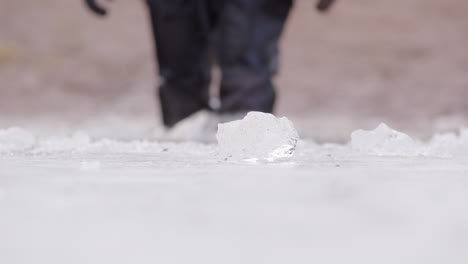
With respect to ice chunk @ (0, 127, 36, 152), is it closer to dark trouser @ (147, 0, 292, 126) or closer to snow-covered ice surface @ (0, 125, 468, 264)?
snow-covered ice surface @ (0, 125, 468, 264)

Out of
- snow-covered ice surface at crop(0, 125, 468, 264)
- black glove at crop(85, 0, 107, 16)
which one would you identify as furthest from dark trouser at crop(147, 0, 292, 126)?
snow-covered ice surface at crop(0, 125, 468, 264)

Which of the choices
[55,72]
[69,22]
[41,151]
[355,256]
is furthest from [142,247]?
[69,22]

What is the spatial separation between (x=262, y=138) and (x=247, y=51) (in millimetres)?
837

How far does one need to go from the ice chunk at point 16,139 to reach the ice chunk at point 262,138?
15.0 inches

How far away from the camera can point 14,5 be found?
4684 millimetres

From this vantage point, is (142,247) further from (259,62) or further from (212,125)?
(259,62)

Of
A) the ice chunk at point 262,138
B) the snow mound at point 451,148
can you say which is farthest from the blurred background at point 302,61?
the ice chunk at point 262,138

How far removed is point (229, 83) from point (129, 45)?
3.05 meters

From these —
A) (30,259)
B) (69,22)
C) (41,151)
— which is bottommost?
(30,259)

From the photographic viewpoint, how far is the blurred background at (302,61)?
4020 mm

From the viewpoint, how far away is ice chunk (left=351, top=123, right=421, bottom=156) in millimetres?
1007

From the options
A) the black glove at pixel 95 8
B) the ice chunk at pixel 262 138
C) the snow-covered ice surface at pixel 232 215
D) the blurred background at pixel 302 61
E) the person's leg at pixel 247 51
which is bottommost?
the snow-covered ice surface at pixel 232 215

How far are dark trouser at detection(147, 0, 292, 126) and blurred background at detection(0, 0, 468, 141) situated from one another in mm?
1923

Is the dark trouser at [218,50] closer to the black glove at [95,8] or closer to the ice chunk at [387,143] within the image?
the black glove at [95,8]
